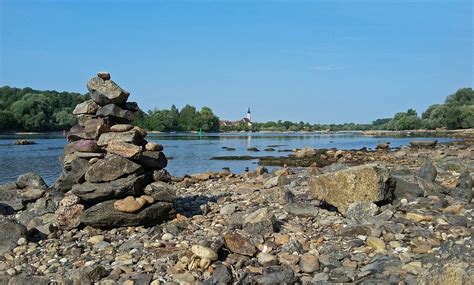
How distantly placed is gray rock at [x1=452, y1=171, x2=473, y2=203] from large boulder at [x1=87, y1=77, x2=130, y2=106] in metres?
9.65

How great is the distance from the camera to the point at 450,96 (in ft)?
508

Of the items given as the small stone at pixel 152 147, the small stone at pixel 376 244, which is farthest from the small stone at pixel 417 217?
the small stone at pixel 152 147

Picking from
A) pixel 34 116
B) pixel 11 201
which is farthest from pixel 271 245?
pixel 34 116

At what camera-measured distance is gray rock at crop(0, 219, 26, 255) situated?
10491 millimetres

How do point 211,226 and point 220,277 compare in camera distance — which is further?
point 211,226

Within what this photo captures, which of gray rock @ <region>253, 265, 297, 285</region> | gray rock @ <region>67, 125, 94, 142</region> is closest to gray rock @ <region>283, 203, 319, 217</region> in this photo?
gray rock @ <region>253, 265, 297, 285</region>

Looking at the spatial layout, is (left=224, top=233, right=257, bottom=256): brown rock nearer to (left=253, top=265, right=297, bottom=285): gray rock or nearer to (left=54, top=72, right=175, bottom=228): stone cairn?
(left=253, top=265, right=297, bottom=285): gray rock

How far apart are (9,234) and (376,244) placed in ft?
27.2

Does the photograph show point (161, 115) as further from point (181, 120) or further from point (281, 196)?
point (281, 196)

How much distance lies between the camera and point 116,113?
42.1 feet

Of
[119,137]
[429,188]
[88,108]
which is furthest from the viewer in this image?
[429,188]

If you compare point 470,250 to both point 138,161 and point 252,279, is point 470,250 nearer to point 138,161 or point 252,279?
point 252,279

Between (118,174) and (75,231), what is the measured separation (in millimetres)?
1744

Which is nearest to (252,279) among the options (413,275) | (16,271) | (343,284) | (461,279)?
(343,284)
